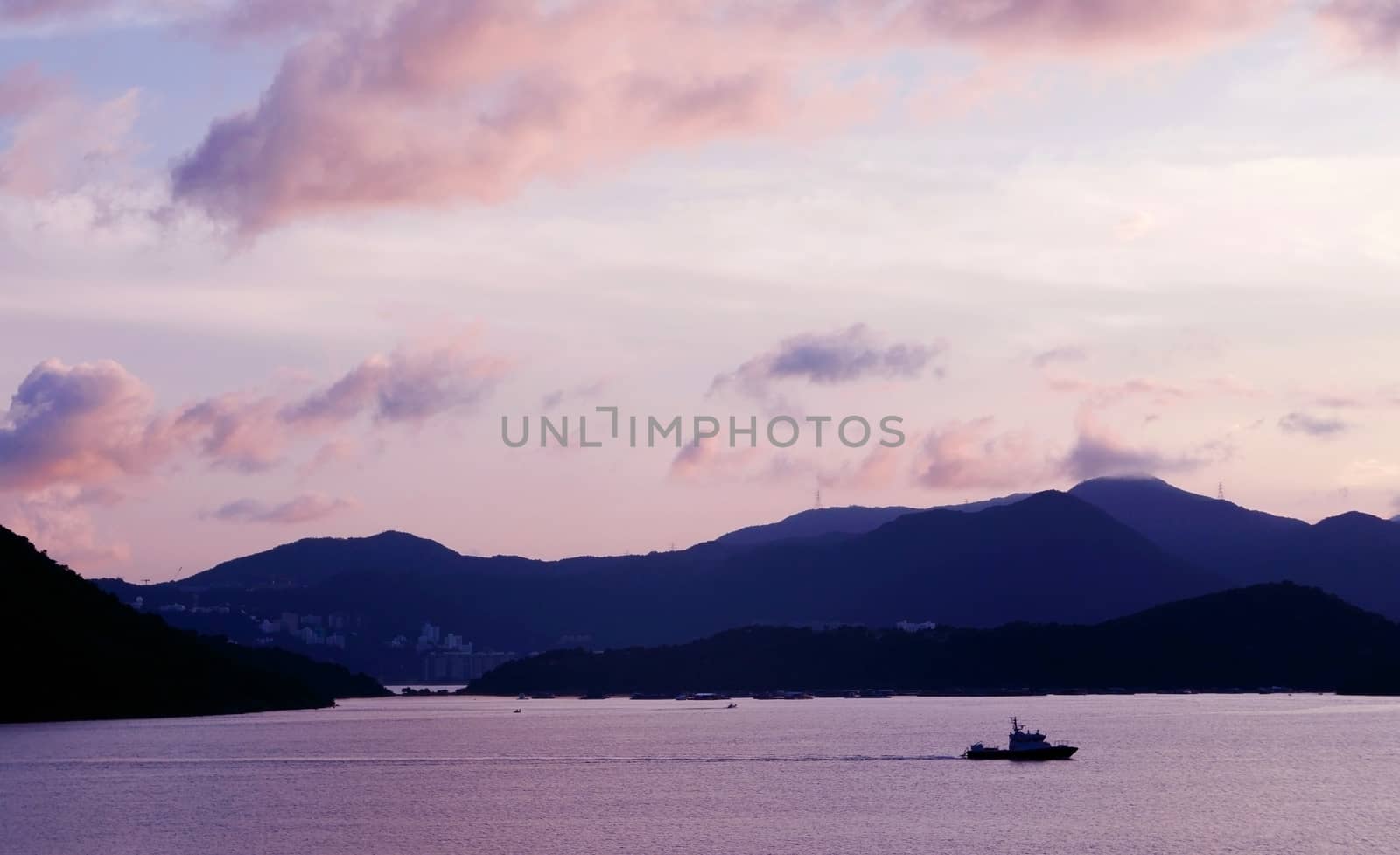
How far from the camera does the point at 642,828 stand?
119188 mm

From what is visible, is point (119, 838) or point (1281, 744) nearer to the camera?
point (119, 838)

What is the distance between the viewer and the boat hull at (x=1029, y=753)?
174875 mm

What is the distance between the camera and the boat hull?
175 meters

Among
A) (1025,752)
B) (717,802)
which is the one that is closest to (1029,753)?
(1025,752)

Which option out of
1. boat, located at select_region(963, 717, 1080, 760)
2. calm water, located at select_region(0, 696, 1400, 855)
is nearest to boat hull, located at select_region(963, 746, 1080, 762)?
boat, located at select_region(963, 717, 1080, 760)

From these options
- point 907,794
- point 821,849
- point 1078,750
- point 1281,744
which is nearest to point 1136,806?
point 907,794

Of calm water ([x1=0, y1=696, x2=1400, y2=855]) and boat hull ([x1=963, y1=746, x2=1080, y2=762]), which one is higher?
boat hull ([x1=963, y1=746, x2=1080, y2=762])

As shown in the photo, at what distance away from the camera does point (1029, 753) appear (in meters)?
175

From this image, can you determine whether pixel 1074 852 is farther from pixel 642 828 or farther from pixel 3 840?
pixel 3 840

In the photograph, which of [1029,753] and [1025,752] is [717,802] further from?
[1029,753]

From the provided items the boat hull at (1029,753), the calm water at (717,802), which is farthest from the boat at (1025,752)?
the calm water at (717,802)

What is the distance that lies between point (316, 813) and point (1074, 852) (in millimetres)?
60047

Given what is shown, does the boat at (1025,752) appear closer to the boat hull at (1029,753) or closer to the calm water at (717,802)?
the boat hull at (1029,753)

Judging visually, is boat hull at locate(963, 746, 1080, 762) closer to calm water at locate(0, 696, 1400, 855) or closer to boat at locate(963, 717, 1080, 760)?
boat at locate(963, 717, 1080, 760)
